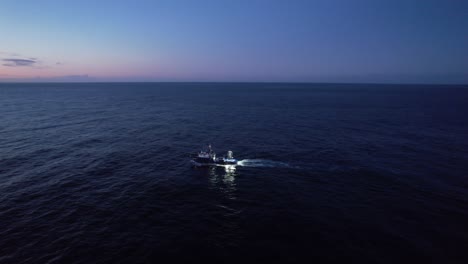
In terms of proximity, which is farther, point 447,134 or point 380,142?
point 447,134

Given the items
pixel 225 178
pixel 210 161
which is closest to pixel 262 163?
pixel 225 178

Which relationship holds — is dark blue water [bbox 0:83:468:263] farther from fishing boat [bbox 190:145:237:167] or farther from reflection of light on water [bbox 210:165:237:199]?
fishing boat [bbox 190:145:237:167]

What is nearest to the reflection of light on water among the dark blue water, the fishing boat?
the dark blue water

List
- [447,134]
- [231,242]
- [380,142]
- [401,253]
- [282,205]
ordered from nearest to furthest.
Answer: [401,253] → [231,242] → [282,205] → [380,142] → [447,134]

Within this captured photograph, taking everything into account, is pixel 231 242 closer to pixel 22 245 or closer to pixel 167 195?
pixel 167 195

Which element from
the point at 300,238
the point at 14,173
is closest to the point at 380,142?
the point at 300,238

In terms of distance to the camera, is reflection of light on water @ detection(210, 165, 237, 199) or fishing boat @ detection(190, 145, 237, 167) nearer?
reflection of light on water @ detection(210, 165, 237, 199)

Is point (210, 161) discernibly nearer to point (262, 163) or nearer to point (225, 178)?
point (225, 178)

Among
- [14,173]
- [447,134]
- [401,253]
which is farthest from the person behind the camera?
[447,134]
